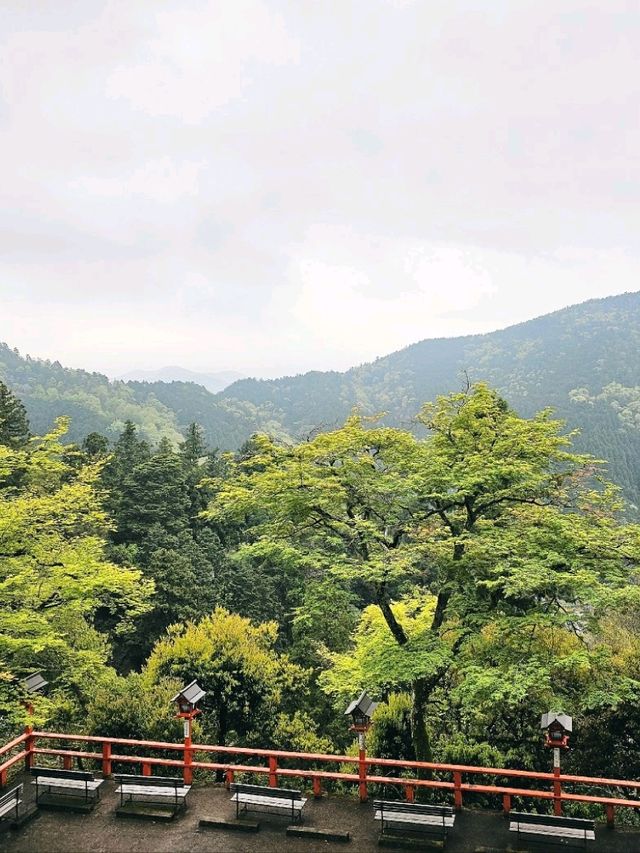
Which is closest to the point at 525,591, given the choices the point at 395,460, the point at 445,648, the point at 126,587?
the point at 445,648

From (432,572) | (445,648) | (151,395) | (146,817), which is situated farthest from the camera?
(151,395)

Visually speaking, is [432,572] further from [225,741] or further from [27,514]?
[27,514]

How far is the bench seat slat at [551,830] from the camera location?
346 inches

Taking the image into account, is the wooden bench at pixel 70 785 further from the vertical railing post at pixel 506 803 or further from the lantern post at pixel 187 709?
the vertical railing post at pixel 506 803

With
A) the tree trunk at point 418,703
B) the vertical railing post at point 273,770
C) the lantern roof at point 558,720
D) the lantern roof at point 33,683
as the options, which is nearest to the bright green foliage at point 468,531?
the tree trunk at point 418,703

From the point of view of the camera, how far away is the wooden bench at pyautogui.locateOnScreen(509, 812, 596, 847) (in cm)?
883

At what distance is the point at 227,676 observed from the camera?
16.4 meters

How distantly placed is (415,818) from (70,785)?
5.72 metres

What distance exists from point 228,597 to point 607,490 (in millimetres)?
23070

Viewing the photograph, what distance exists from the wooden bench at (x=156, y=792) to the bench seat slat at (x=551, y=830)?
5220mm

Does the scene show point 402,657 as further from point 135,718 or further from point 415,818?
point 135,718

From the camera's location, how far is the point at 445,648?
11492mm

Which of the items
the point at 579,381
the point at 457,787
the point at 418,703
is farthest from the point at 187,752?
the point at 579,381

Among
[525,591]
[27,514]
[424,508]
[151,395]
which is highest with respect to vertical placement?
[151,395]
